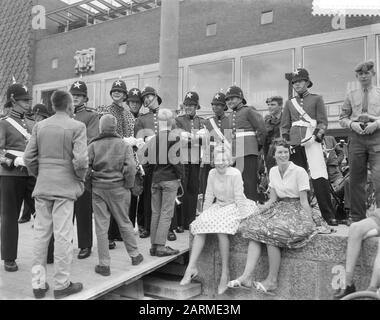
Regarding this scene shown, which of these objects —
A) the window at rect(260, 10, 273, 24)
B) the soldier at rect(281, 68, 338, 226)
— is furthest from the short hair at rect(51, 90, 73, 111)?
the window at rect(260, 10, 273, 24)

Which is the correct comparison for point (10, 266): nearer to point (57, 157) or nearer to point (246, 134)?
point (57, 157)

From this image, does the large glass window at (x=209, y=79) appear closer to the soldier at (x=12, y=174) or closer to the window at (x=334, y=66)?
the window at (x=334, y=66)

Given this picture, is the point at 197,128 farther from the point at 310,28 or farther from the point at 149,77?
the point at 149,77

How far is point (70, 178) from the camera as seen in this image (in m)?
3.94

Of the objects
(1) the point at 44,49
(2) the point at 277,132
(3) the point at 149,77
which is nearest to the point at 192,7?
(3) the point at 149,77

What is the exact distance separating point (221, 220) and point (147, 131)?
1818mm

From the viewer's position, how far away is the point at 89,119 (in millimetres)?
5215

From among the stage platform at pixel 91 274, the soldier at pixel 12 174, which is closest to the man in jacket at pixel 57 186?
the stage platform at pixel 91 274

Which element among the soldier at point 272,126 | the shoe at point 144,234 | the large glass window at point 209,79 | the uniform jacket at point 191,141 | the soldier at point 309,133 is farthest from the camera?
the large glass window at point 209,79

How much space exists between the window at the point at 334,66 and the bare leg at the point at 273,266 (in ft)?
36.4

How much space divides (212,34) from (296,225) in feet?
50.7

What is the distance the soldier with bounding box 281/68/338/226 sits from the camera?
5285mm

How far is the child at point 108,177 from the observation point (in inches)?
175

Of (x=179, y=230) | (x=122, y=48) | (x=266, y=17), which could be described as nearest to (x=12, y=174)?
(x=179, y=230)
